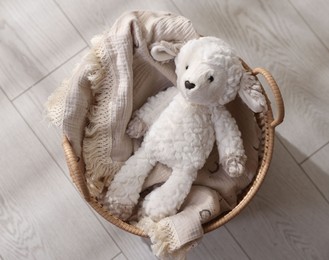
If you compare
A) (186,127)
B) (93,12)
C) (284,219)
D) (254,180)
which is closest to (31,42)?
(93,12)

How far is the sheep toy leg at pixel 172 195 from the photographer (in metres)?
0.96

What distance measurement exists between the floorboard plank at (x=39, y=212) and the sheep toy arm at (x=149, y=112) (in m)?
0.24

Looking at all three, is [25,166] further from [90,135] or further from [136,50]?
[136,50]

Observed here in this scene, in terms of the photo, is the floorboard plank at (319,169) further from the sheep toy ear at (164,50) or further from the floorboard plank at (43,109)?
the floorboard plank at (43,109)

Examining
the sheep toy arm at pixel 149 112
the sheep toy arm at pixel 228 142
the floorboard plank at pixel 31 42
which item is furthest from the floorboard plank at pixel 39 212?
the sheep toy arm at pixel 228 142

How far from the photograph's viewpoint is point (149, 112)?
3.32 ft

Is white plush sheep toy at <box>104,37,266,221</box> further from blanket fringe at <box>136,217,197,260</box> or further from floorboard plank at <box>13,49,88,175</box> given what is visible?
floorboard plank at <box>13,49,88,175</box>

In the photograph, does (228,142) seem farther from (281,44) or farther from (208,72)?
(281,44)

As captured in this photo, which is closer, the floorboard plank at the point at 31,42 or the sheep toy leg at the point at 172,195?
the sheep toy leg at the point at 172,195

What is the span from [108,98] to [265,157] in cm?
32

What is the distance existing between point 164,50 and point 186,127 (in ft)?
0.48

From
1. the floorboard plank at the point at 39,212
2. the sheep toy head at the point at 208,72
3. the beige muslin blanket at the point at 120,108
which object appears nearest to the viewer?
the sheep toy head at the point at 208,72

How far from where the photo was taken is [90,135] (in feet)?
3.31

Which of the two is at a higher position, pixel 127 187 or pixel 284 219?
pixel 127 187
